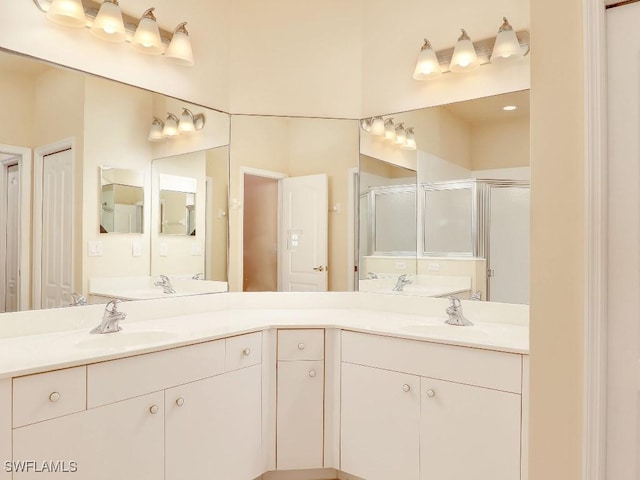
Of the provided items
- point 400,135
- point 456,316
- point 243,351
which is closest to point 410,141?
point 400,135

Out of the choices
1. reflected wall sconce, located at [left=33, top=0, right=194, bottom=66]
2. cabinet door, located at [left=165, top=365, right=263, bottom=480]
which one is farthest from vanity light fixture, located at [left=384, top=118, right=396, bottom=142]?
cabinet door, located at [left=165, top=365, right=263, bottom=480]

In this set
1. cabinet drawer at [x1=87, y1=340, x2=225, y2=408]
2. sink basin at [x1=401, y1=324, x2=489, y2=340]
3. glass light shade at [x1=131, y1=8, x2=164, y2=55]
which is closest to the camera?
cabinet drawer at [x1=87, y1=340, x2=225, y2=408]

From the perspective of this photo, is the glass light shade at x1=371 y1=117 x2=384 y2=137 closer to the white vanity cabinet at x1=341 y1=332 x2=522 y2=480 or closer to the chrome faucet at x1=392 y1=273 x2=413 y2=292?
the chrome faucet at x1=392 y1=273 x2=413 y2=292

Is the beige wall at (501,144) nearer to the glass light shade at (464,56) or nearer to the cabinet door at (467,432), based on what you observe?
the glass light shade at (464,56)

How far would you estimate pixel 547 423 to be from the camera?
127cm

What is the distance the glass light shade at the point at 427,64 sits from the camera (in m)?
2.55

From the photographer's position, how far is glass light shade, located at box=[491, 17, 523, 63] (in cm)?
225

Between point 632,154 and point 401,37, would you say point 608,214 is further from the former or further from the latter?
point 401,37

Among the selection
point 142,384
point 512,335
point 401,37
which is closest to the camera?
point 142,384

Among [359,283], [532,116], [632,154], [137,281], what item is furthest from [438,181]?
[137,281]

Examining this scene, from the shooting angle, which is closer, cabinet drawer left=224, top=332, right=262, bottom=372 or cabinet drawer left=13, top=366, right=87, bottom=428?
cabinet drawer left=13, top=366, right=87, bottom=428

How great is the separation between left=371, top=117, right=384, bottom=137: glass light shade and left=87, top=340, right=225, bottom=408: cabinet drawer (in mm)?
1586

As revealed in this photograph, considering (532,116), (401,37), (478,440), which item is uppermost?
(401,37)

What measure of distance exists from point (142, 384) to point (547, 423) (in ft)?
4.70
